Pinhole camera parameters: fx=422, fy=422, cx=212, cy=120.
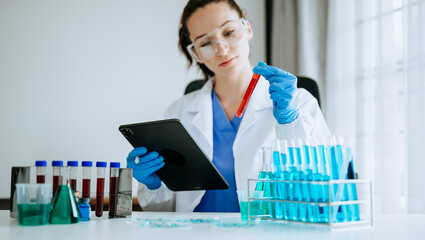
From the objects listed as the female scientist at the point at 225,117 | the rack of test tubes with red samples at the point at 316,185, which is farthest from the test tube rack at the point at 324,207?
the female scientist at the point at 225,117

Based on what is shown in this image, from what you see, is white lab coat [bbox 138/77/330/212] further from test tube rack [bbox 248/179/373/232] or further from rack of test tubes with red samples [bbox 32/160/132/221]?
test tube rack [bbox 248/179/373/232]

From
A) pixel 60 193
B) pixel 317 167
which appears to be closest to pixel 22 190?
pixel 60 193

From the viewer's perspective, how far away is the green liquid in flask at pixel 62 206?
103 centimetres

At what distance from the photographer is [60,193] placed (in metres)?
1.03

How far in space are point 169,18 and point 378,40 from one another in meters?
1.49

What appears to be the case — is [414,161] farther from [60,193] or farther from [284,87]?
[60,193]

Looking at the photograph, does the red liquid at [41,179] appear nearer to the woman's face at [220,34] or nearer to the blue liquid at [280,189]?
the blue liquid at [280,189]

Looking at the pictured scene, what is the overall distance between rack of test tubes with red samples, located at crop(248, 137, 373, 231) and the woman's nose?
86 centimetres

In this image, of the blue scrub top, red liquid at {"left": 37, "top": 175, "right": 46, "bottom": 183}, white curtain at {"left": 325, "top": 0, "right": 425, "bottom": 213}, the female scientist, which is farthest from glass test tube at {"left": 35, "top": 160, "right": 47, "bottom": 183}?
white curtain at {"left": 325, "top": 0, "right": 425, "bottom": 213}

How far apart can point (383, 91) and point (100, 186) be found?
1770 mm

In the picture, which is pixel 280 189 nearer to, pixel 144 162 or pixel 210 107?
pixel 144 162

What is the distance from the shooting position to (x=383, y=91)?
2377mm

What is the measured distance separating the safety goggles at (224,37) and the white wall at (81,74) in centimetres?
117

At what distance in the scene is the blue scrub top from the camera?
1.84m
